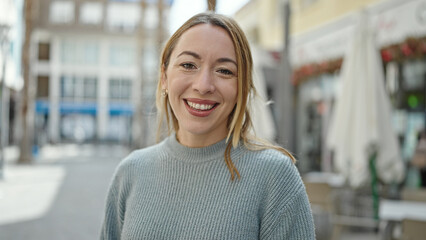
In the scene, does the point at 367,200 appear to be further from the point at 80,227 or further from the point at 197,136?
the point at 197,136

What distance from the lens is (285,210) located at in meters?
1.59

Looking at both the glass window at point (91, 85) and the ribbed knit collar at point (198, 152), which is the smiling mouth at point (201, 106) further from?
the glass window at point (91, 85)

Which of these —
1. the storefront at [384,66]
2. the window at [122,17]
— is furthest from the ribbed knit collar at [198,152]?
the window at [122,17]

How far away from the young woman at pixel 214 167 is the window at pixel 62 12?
37.9 m

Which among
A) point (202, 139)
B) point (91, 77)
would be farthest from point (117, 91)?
point (202, 139)

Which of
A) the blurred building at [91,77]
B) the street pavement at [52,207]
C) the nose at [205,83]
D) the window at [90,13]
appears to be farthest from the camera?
the blurred building at [91,77]

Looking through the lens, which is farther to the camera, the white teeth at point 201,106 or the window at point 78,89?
the window at point 78,89

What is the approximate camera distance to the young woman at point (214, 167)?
1.62m

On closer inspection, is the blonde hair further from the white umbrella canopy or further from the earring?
the white umbrella canopy

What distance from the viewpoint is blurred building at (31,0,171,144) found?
43.5 metres

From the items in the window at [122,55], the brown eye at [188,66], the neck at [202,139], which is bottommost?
the neck at [202,139]

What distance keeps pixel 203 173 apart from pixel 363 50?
5949 mm

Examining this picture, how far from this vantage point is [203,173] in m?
1.76

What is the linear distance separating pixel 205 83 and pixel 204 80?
0.04 feet
